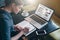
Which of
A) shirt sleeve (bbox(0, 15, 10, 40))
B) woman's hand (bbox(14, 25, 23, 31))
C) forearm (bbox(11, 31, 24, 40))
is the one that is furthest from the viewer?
woman's hand (bbox(14, 25, 23, 31))

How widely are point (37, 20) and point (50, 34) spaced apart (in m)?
0.26

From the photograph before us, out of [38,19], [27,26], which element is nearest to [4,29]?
[27,26]

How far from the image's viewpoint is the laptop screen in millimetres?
1862

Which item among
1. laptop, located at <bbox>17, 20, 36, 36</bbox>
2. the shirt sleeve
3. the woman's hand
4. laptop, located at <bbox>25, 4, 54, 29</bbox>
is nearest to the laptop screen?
laptop, located at <bbox>25, 4, 54, 29</bbox>

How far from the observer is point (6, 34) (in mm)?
1371

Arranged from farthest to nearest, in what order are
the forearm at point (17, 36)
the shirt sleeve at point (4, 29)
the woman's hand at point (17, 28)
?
the woman's hand at point (17, 28), the forearm at point (17, 36), the shirt sleeve at point (4, 29)

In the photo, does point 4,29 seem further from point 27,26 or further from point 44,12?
point 44,12

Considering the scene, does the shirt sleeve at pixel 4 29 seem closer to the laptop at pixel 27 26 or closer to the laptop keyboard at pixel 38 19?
the laptop at pixel 27 26

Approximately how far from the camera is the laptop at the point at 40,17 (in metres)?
1.85

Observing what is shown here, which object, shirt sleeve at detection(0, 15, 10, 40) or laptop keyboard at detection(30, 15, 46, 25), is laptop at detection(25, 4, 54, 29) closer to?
laptop keyboard at detection(30, 15, 46, 25)

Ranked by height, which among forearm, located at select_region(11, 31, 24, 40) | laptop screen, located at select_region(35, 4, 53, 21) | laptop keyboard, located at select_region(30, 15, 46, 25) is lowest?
forearm, located at select_region(11, 31, 24, 40)

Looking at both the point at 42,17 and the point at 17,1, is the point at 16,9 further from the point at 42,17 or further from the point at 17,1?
the point at 42,17

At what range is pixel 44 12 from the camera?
1.94 meters

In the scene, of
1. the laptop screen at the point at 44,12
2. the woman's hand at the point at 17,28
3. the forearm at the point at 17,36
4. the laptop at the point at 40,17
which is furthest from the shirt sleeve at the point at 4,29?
the laptop screen at the point at 44,12
